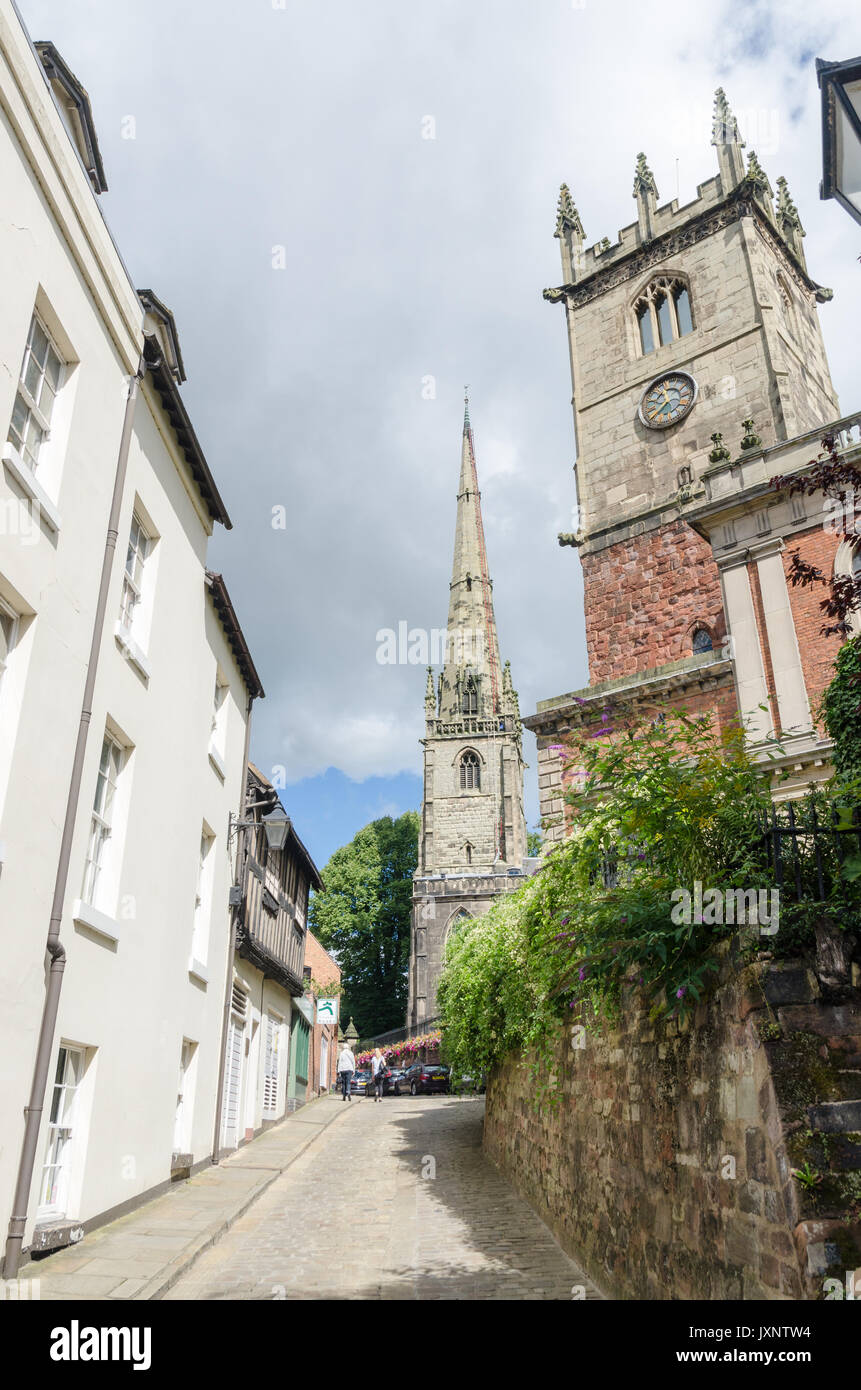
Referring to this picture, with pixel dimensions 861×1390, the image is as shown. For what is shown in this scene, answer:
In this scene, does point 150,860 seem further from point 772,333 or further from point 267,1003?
point 772,333

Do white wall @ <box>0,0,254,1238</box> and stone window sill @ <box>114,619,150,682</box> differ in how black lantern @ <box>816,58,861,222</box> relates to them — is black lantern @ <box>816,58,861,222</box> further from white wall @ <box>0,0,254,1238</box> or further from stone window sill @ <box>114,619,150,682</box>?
stone window sill @ <box>114,619,150,682</box>

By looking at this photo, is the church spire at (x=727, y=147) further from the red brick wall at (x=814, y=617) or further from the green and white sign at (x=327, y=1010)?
the green and white sign at (x=327, y=1010)

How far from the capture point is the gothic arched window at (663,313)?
62.6 ft

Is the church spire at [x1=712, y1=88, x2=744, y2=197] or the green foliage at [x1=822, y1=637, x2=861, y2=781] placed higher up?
the church spire at [x1=712, y1=88, x2=744, y2=197]

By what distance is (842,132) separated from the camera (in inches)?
228

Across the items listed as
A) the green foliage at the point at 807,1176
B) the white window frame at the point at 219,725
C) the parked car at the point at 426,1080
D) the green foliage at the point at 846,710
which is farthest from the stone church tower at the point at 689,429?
the parked car at the point at 426,1080

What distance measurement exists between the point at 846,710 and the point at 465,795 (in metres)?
50.4

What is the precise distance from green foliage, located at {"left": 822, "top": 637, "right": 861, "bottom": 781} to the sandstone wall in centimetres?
287

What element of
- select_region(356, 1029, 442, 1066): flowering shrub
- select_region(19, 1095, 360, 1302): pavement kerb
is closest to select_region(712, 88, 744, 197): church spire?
select_region(19, 1095, 360, 1302): pavement kerb

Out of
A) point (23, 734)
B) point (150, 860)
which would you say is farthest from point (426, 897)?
point (23, 734)

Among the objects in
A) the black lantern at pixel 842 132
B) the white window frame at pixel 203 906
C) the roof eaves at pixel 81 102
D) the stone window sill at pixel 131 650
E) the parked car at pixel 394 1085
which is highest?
the roof eaves at pixel 81 102

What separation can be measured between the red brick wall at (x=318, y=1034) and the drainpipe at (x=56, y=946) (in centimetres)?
2051

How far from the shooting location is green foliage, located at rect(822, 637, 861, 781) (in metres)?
7.26

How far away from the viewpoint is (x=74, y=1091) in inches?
302
